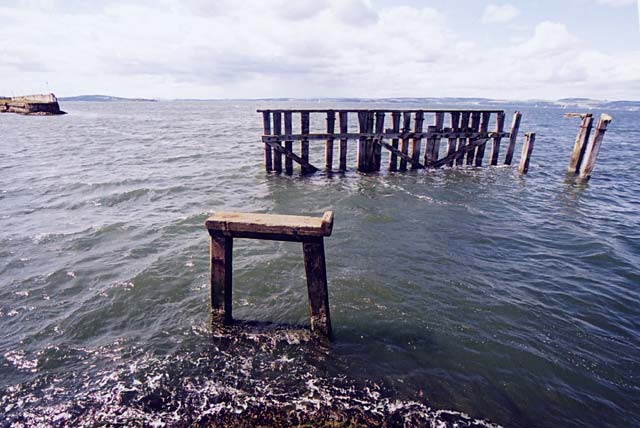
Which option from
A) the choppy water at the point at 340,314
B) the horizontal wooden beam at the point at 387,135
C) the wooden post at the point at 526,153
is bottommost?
the choppy water at the point at 340,314

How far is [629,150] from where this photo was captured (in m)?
29.5

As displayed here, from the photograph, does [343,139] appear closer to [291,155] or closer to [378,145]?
[378,145]

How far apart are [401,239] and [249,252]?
14.6 feet

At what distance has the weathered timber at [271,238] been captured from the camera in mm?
4973

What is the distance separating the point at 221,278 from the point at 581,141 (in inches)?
767

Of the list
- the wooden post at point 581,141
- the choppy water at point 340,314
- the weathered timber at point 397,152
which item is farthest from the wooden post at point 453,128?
the choppy water at point 340,314

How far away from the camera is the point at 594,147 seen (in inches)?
647

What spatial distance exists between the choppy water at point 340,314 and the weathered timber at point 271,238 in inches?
21.4

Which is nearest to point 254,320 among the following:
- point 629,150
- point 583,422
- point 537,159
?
point 583,422

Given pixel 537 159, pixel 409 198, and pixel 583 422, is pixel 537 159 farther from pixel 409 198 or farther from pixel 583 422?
pixel 583 422

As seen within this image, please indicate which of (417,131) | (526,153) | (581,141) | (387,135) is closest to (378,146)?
(387,135)

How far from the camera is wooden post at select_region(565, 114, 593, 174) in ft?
53.5

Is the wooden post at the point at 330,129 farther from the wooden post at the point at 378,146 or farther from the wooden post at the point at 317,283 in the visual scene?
the wooden post at the point at 317,283

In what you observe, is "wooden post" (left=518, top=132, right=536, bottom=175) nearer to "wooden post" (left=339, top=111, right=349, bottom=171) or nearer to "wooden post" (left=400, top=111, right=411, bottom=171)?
"wooden post" (left=400, top=111, right=411, bottom=171)
